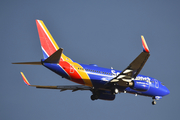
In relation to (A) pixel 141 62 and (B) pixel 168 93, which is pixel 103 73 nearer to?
(A) pixel 141 62

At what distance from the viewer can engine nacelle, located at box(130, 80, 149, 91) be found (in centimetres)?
3456

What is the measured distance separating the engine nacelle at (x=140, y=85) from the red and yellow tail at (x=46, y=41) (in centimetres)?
906

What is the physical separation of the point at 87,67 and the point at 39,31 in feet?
24.6

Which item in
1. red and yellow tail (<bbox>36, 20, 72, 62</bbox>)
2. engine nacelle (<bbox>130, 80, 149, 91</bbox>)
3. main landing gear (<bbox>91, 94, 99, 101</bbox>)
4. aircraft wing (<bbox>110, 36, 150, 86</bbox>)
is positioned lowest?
main landing gear (<bbox>91, 94, 99, 101</bbox>)

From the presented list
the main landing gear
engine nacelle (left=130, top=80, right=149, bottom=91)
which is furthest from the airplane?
the main landing gear

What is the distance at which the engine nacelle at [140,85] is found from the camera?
113 feet

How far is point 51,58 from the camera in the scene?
3023 cm

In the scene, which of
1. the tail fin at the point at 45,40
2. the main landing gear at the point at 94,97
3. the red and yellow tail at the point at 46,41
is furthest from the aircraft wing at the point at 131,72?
the tail fin at the point at 45,40

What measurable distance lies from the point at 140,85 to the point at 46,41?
13312 millimetres

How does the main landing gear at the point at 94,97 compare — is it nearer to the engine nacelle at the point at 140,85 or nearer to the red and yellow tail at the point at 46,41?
the engine nacelle at the point at 140,85

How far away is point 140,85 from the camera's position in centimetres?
3488

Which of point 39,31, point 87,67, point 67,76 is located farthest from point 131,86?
point 39,31

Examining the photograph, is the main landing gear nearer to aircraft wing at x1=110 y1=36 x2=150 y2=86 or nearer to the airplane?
the airplane

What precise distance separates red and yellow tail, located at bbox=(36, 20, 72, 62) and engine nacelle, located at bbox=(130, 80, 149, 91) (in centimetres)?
906
